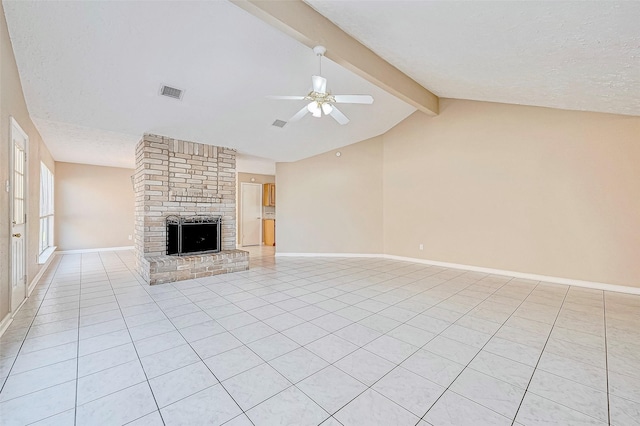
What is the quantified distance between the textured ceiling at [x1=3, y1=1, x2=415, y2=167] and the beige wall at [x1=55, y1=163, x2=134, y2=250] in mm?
2080

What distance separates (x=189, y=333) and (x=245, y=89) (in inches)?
121

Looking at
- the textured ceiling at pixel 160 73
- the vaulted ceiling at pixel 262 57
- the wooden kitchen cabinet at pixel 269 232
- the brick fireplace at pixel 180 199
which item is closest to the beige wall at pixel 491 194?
the vaulted ceiling at pixel 262 57

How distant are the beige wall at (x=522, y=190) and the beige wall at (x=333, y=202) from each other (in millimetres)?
666

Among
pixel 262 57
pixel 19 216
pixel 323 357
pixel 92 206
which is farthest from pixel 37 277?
pixel 323 357

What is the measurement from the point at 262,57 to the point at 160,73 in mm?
1242

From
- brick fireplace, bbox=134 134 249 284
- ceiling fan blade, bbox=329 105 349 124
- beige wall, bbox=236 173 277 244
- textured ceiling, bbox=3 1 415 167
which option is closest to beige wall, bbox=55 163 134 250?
textured ceiling, bbox=3 1 415 167

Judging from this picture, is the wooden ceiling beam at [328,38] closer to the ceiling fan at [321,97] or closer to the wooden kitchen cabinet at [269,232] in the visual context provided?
the ceiling fan at [321,97]

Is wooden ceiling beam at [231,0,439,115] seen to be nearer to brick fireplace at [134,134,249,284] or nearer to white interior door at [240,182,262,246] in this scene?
Answer: brick fireplace at [134,134,249,284]

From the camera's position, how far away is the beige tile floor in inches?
59.6

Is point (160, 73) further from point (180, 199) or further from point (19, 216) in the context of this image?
point (19, 216)

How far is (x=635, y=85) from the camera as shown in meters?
2.80

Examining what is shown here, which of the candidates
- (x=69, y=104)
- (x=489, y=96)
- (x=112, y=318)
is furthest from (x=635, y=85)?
(x=69, y=104)

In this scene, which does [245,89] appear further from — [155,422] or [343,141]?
[155,422]

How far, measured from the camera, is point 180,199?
15.9ft
